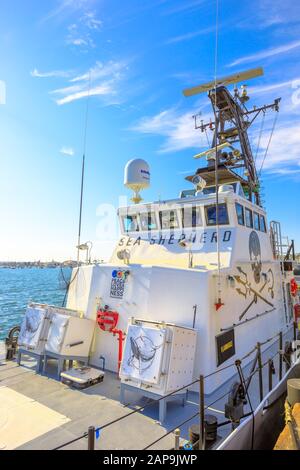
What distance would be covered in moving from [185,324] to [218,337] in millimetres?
828

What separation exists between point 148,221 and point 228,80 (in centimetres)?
769

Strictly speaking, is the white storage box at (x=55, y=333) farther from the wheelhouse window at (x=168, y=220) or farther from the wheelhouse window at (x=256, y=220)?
the wheelhouse window at (x=256, y=220)

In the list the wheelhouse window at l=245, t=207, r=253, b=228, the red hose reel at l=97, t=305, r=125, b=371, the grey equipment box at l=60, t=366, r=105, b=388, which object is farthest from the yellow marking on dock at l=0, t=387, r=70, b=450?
the wheelhouse window at l=245, t=207, r=253, b=228

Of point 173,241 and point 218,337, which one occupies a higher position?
point 173,241

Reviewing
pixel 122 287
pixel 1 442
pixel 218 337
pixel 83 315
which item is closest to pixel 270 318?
pixel 218 337

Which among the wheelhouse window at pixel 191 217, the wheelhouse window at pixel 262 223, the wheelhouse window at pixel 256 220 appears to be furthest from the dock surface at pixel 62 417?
the wheelhouse window at pixel 262 223

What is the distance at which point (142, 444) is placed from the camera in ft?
14.4

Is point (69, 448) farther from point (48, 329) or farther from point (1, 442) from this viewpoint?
point (48, 329)

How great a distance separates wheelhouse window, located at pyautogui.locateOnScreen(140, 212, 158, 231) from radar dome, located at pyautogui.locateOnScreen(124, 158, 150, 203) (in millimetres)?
972

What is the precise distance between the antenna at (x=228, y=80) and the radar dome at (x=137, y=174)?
17.2 feet

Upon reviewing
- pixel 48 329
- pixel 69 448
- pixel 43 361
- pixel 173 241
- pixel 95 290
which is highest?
pixel 173 241

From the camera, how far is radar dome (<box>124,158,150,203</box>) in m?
9.54

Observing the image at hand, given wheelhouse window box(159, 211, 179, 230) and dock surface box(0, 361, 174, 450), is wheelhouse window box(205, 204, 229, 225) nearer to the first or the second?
wheelhouse window box(159, 211, 179, 230)

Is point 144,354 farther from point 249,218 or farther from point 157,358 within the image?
point 249,218
